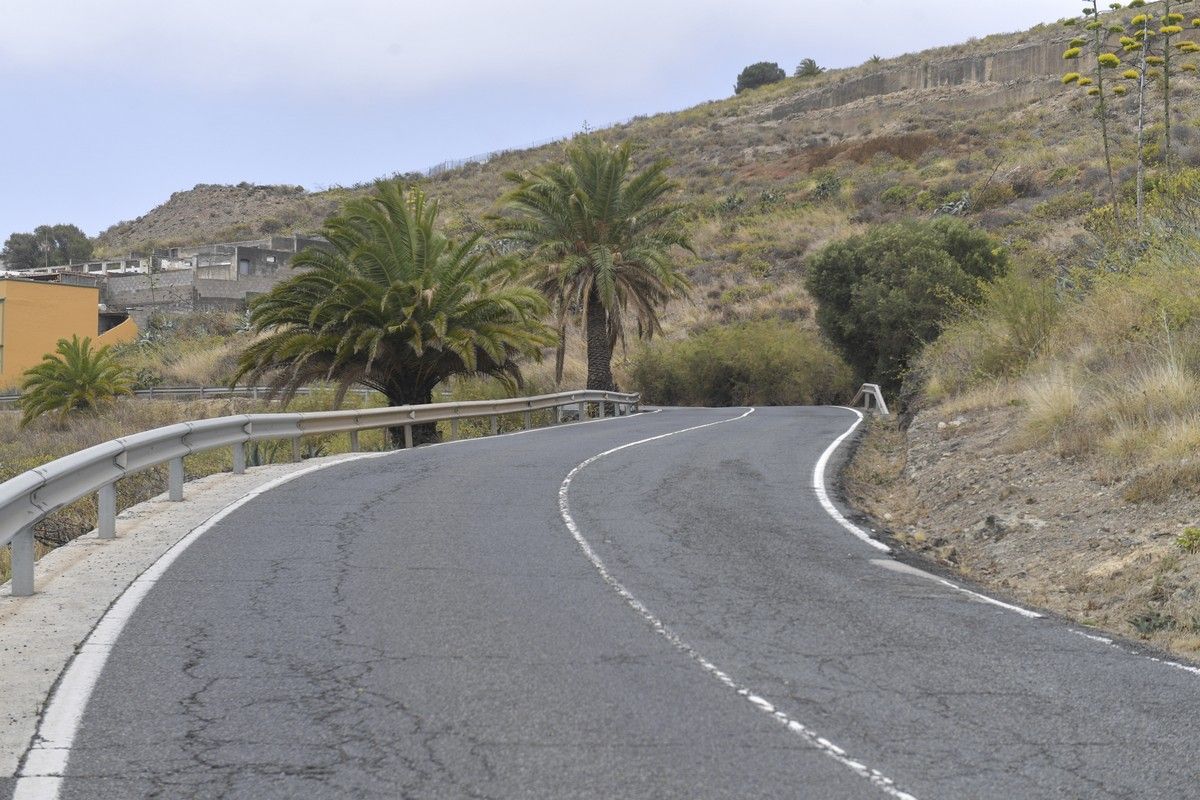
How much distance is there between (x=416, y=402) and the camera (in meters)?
28.0

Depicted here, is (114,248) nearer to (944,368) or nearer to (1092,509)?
(944,368)

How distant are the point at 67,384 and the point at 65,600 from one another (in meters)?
40.1

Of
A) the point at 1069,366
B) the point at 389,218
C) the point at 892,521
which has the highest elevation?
the point at 389,218

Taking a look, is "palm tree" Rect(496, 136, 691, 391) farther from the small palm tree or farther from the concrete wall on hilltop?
the concrete wall on hilltop

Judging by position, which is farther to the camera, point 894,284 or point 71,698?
point 894,284

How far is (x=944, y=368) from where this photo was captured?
84.5 feet

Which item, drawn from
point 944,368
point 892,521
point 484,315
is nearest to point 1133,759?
point 892,521

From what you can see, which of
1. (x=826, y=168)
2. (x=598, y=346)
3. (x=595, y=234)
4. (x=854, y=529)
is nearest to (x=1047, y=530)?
(x=854, y=529)

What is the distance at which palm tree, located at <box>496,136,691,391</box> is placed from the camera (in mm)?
36281

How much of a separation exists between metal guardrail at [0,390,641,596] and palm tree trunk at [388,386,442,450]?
1.69 m

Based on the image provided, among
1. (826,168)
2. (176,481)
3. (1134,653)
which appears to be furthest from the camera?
(826,168)

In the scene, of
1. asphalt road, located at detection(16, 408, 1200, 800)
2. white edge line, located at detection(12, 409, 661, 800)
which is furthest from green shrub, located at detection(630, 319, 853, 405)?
white edge line, located at detection(12, 409, 661, 800)

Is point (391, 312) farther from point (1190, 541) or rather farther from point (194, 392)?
point (194, 392)

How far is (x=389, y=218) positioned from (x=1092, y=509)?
Answer: 18993 mm
